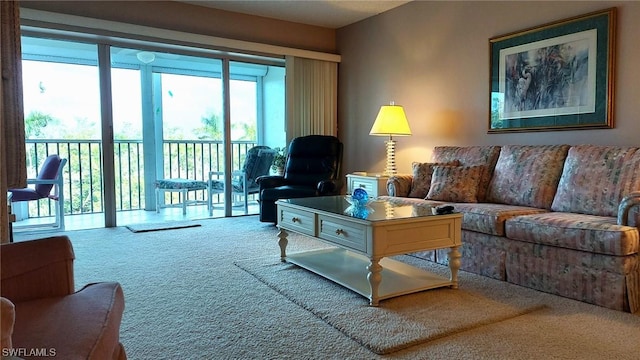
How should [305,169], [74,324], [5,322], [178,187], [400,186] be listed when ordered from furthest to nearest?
[178,187] → [305,169] → [400,186] → [74,324] → [5,322]

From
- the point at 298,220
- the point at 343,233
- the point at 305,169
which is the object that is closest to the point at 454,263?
the point at 343,233

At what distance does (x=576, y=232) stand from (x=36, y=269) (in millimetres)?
2481

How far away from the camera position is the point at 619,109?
309 centimetres

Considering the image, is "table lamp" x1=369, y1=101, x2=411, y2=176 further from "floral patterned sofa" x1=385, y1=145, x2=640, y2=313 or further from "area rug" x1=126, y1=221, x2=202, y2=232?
"area rug" x1=126, y1=221, x2=202, y2=232

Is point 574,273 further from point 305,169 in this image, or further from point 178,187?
point 178,187

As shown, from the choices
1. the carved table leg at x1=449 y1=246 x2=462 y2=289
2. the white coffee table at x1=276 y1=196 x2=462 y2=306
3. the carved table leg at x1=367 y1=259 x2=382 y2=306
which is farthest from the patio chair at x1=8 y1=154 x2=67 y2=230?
the carved table leg at x1=449 y1=246 x2=462 y2=289

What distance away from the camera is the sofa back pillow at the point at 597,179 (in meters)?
2.68

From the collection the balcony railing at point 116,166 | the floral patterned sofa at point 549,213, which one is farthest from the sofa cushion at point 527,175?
the balcony railing at point 116,166

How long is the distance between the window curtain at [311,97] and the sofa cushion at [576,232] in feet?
11.1

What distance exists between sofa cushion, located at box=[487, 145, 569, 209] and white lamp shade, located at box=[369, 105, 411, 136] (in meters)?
1.04

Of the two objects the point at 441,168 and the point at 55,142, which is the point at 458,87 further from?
the point at 55,142

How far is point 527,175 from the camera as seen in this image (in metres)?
3.24

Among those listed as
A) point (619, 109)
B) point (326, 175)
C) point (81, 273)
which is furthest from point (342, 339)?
point (326, 175)

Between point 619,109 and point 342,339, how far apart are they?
2595mm
